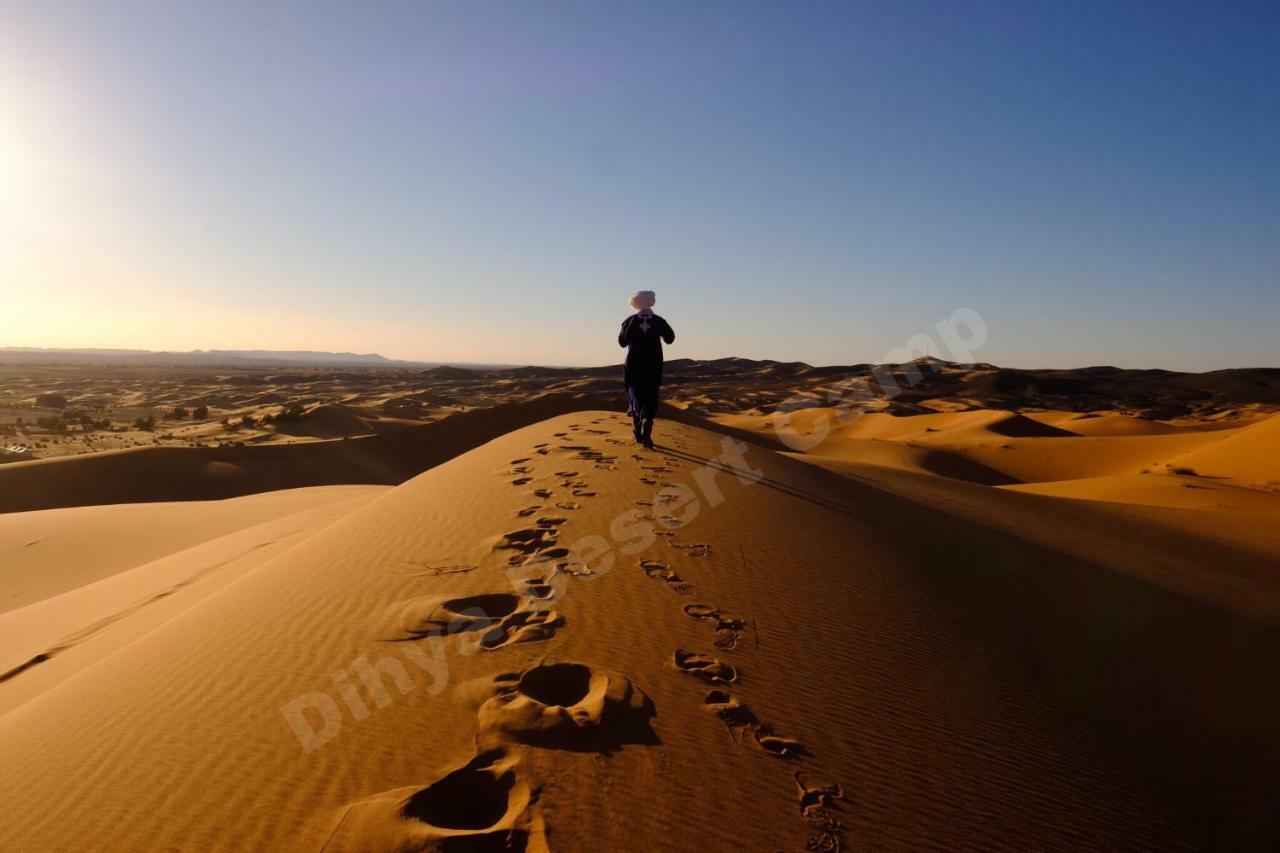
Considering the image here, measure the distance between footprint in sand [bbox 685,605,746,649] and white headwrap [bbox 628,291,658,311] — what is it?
16.8 ft


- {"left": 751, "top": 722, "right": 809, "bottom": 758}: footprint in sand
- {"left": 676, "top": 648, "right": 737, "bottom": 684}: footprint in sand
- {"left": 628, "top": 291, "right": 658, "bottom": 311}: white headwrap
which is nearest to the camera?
{"left": 751, "top": 722, "right": 809, "bottom": 758}: footprint in sand

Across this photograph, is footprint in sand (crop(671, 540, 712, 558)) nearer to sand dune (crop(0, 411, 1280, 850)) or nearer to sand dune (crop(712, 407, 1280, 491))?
sand dune (crop(0, 411, 1280, 850))

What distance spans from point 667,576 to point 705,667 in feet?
3.65

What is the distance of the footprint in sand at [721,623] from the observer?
3.26 metres

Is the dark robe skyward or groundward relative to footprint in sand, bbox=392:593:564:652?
skyward

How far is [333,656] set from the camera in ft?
10.4

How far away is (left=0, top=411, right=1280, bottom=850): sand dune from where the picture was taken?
212 centimetres

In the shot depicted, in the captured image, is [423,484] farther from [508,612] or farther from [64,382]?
[64,382]

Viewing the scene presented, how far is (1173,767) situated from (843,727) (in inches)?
61.0

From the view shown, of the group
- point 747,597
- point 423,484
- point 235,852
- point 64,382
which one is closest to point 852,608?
point 747,597

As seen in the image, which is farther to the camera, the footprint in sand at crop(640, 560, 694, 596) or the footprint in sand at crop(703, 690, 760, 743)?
the footprint in sand at crop(640, 560, 694, 596)

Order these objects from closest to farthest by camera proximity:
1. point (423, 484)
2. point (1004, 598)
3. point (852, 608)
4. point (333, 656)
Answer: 1. point (333, 656)
2. point (852, 608)
3. point (1004, 598)
4. point (423, 484)

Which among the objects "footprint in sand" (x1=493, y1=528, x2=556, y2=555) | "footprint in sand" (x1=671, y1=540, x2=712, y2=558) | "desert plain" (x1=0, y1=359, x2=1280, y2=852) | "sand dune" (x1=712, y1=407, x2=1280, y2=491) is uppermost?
"footprint in sand" (x1=671, y1=540, x2=712, y2=558)

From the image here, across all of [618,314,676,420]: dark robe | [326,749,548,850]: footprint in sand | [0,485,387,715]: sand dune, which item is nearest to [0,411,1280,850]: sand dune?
[326,749,548,850]: footprint in sand
